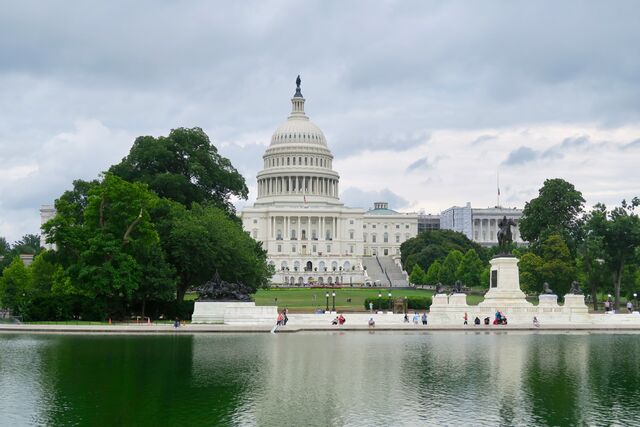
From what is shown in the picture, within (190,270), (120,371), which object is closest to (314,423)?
(120,371)

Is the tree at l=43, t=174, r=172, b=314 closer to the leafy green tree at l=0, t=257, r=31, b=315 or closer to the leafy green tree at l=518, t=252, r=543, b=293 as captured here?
the leafy green tree at l=0, t=257, r=31, b=315

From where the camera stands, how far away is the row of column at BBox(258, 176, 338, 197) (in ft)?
581

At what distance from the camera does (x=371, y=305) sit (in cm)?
6594

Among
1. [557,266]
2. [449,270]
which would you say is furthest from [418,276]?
[557,266]

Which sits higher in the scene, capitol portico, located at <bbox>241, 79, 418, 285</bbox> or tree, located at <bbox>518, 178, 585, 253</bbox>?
capitol portico, located at <bbox>241, 79, 418, 285</bbox>

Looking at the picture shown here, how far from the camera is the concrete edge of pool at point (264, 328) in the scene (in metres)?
44.6

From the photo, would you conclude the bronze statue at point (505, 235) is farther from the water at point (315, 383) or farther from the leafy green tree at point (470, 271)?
the leafy green tree at point (470, 271)

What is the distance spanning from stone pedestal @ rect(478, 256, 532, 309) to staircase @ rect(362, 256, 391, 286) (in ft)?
271

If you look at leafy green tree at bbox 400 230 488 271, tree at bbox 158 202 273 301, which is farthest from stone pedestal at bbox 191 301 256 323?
leafy green tree at bbox 400 230 488 271

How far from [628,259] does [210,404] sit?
57082 mm

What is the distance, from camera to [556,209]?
86.8 m

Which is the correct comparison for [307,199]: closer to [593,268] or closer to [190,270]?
[593,268]

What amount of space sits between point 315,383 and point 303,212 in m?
145

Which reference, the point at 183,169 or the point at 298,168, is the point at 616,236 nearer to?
the point at 183,169
